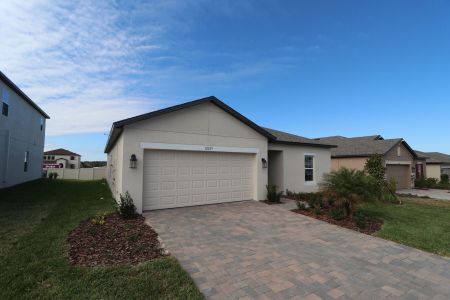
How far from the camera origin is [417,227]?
7855 millimetres

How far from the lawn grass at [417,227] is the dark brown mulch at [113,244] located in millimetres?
6219

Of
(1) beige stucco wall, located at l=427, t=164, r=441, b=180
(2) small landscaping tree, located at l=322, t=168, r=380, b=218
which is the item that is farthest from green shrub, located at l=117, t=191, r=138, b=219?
(1) beige stucco wall, located at l=427, t=164, r=441, b=180

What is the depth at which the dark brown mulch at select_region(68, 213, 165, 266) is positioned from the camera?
4715 mm

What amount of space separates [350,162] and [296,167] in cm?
872

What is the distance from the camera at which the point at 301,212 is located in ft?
31.2

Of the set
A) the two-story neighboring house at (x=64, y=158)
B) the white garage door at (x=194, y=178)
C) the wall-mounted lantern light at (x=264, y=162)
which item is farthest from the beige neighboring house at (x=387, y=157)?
the two-story neighboring house at (x=64, y=158)

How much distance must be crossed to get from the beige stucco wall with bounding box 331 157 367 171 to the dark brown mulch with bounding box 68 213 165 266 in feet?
56.1

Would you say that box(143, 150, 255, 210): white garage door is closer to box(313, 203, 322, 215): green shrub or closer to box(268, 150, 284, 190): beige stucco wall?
box(268, 150, 284, 190): beige stucco wall

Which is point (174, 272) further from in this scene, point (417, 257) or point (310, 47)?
point (310, 47)

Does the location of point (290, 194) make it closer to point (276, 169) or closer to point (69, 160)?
point (276, 169)

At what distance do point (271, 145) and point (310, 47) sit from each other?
5450 millimetres

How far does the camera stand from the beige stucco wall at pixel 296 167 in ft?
45.4

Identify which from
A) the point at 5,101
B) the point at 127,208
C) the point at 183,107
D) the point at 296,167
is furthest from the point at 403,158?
the point at 5,101

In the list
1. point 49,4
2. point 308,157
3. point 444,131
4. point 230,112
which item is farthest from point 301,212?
point 444,131
